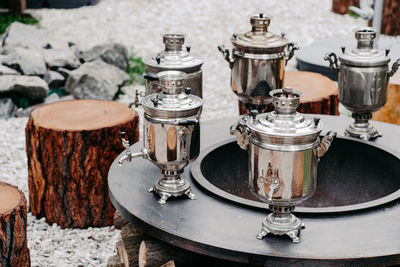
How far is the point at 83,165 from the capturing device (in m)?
3.75

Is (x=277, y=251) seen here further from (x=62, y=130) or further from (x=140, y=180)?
(x=62, y=130)

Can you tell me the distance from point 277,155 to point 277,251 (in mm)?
342

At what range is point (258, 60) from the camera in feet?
9.36

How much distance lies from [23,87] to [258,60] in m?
3.59

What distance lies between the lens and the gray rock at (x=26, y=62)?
20.5 feet

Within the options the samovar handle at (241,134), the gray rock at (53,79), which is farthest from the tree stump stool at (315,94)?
the gray rock at (53,79)

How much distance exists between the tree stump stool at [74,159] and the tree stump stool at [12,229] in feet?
1.92

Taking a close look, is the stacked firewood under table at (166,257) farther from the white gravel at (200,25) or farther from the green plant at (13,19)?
the green plant at (13,19)

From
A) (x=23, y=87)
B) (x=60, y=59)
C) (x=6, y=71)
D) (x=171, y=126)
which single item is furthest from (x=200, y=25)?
(x=171, y=126)

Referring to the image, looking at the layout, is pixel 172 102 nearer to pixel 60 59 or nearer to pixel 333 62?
pixel 333 62

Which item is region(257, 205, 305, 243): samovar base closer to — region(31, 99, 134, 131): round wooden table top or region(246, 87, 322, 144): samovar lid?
region(246, 87, 322, 144): samovar lid

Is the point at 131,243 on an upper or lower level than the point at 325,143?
lower

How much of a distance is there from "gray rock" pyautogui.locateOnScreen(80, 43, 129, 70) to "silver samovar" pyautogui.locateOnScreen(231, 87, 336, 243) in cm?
509

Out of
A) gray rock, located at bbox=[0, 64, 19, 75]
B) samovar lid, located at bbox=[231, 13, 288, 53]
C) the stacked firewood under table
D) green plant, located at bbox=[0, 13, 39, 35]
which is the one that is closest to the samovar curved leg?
the stacked firewood under table
